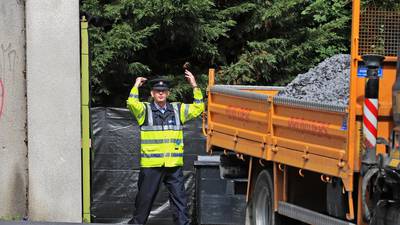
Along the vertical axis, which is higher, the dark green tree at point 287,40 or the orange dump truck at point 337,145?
the dark green tree at point 287,40

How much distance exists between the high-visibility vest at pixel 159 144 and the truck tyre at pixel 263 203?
1.06 m

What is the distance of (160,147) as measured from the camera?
10.3 m

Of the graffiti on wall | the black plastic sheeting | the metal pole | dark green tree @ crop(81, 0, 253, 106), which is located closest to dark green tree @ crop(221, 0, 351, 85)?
dark green tree @ crop(81, 0, 253, 106)

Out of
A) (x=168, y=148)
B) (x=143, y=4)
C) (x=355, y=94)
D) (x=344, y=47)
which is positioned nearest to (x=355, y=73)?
(x=355, y=94)

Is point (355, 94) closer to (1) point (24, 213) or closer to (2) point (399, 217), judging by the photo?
(2) point (399, 217)

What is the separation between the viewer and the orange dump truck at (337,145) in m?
6.98

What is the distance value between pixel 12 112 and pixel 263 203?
3.35 m

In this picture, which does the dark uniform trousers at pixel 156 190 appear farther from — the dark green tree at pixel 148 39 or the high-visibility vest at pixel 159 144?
the dark green tree at pixel 148 39

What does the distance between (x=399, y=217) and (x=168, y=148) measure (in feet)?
13.0

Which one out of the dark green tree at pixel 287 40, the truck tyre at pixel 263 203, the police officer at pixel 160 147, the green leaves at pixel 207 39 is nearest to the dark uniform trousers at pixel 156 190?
the police officer at pixel 160 147

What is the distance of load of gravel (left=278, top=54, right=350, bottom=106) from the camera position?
26.5 ft

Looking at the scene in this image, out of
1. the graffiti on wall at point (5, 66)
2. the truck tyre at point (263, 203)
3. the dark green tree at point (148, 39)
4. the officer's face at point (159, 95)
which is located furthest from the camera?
the dark green tree at point (148, 39)

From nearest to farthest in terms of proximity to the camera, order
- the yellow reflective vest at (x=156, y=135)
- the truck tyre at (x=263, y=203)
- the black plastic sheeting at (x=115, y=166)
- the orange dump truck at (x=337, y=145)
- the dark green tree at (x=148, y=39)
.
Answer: the orange dump truck at (x=337, y=145) → the truck tyre at (x=263, y=203) → the yellow reflective vest at (x=156, y=135) → the black plastic sheeting at (x=115, y=166) → the dark green tree at (x=148, y=39)

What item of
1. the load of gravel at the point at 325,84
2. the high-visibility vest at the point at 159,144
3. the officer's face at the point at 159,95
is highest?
the load of gravel at the point at 325,84
